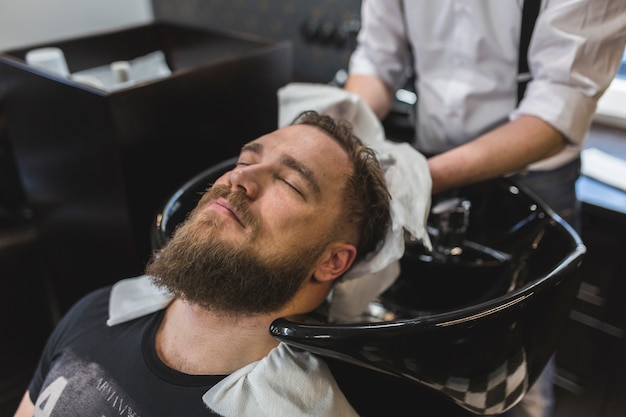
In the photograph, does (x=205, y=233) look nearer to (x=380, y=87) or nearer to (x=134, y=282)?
(x=134, y=282)

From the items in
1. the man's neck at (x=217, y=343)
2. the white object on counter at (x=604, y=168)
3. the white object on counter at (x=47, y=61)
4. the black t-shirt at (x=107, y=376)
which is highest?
the white object on counter at (x=47, y=61)

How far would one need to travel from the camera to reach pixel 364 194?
1.21m

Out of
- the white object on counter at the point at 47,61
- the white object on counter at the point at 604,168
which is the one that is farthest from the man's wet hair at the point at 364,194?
the white object on counter at the point at 47,61

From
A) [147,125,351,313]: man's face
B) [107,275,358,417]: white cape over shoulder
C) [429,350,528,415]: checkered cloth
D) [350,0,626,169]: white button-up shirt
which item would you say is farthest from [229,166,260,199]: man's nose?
[350,0,626,169]: white button-up shirt

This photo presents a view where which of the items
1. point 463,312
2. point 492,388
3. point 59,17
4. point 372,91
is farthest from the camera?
point 59,17

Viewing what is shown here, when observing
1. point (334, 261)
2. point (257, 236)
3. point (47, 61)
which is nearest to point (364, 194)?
point (334, 261)

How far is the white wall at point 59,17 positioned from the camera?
8.46ft

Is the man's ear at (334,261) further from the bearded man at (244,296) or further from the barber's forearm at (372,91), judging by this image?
the barber's forearm at (372,91)

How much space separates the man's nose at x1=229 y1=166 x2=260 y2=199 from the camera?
1128 mm

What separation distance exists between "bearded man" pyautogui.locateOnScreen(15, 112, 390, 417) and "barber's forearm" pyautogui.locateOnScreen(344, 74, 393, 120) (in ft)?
1.24

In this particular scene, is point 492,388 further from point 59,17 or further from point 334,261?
point 59,17

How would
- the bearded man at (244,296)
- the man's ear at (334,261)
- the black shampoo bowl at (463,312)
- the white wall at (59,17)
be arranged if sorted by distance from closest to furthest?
the black shampoo bowl at (463,312) → the bearded man at (244,296) → the man's ear at (334,261) → the white wall at (59,17)

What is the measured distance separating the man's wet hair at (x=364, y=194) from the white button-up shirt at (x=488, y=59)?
0.39 m

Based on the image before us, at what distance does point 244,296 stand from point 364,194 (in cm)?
34
